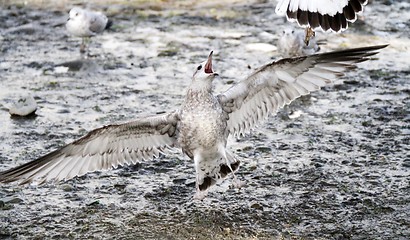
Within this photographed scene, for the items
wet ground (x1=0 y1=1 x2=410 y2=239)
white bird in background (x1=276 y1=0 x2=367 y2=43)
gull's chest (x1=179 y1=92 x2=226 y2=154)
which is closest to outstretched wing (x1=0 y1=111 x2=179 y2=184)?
gull's chest (x1=179 y1=92 x2=226 y2=154)

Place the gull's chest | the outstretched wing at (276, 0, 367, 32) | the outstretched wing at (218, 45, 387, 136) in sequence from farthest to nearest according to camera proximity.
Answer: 1. the outstretched wing at (276, 0, 367, 32)
2. the gull's chest
3. the outstretched wing at (218, 45, 387, 136)

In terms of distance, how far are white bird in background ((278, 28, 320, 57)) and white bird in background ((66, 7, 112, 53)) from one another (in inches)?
87.0

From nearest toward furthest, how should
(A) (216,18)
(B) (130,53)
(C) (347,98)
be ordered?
(C) (347,98) < (B) (130,53) < (A) (216,18)

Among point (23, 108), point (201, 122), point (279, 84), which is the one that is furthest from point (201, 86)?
point (23, 108)

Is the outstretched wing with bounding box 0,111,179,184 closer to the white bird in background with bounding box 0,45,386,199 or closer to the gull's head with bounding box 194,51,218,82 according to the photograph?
the white bird in background with bounding box 0,45,386,199

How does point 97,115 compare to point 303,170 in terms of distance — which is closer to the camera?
point 303,170

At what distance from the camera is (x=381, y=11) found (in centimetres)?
1123

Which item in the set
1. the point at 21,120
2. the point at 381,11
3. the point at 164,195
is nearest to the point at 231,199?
the point at 164,195

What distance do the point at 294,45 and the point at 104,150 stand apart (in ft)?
12.2

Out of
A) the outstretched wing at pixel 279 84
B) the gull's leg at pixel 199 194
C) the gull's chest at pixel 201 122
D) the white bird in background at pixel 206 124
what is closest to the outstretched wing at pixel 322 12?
the outstretched wing at pixel 279 84

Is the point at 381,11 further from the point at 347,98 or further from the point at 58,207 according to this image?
the point at 58,207

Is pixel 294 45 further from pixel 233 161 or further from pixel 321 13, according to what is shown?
pixel 233 161

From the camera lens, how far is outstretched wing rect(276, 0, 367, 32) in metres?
6.14

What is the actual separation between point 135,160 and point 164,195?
0.37m
